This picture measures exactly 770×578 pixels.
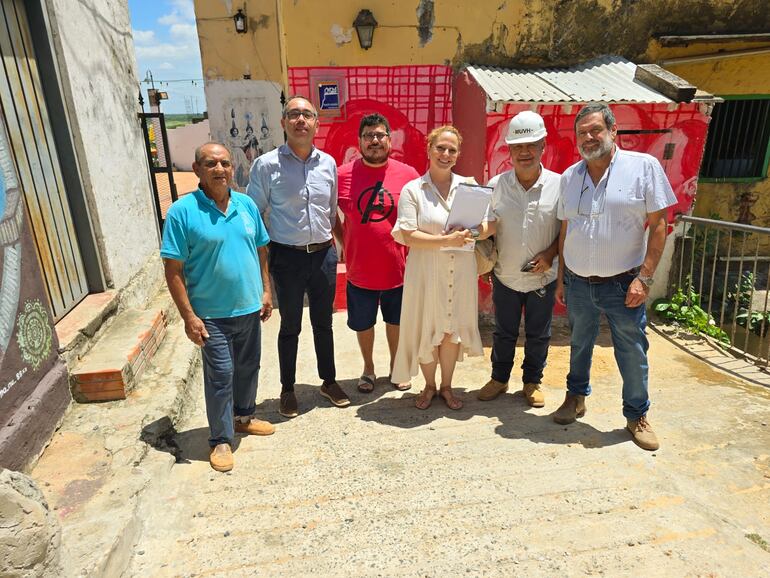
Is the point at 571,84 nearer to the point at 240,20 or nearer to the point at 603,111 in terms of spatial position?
the point at 603,111

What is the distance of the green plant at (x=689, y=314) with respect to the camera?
6.00m

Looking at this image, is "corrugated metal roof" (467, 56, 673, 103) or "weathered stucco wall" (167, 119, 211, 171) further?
"weathered stucco wall" (167, 119, 211, 171)

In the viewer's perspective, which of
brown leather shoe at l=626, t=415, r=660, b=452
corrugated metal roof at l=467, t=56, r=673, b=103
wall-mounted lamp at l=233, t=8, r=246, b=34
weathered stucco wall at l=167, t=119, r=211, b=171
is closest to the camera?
brown leather shoe at l=626, t=415, r=660, b=452

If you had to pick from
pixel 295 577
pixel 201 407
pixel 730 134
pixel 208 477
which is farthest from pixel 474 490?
pixel 730 134

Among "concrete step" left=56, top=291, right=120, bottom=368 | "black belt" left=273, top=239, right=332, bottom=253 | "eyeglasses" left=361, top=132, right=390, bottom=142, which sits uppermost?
"eyeglasses" left=361, top=132, right=390, bottom=142

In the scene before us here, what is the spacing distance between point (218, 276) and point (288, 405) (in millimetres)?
1323

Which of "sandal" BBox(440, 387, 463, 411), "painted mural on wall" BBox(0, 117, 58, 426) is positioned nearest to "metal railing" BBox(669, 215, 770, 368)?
"sandal" BBox(440, 387, 463, 411)

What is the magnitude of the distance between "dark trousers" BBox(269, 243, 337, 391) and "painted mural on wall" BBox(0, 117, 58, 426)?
56.0 inches

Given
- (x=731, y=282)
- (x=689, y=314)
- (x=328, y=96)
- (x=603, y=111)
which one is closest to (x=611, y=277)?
(x=603, y=111)

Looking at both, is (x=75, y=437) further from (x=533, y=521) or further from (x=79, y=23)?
(x=79, y=23)

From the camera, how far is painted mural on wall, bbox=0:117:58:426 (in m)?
2.74

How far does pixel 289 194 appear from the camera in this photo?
353 cm

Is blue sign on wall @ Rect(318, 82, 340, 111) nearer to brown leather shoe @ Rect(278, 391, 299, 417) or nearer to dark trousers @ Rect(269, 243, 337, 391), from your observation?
dark trousers @ Rect(269, 243, 337, 391)

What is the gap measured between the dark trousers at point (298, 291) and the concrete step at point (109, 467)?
85 cm
